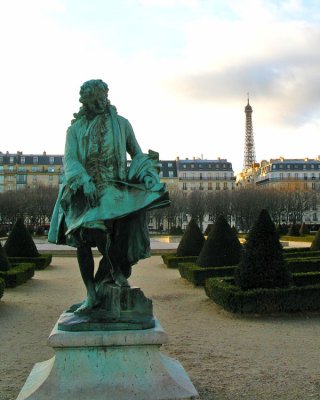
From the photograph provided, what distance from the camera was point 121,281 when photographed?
495 cm

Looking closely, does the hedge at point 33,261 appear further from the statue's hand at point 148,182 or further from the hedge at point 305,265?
the statue's hand at point 148,182

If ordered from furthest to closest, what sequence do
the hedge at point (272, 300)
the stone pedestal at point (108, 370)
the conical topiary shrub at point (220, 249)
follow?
the conical topiary shrub at point (220, 249)
the hedge at point (272, 300)
the stone pedestal at point (108, 370)

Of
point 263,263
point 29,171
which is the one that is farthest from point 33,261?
point 29,171

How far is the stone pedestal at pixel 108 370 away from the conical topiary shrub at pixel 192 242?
15822mm

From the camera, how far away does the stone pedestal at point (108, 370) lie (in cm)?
441

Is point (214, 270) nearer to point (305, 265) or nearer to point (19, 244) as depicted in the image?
point (305, 265)

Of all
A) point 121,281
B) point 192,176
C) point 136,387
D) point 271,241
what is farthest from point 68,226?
point 192,176

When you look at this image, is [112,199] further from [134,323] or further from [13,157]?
[13,157]

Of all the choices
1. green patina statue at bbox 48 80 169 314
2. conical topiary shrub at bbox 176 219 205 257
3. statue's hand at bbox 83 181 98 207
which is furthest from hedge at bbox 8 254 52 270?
statue's hand at bbox 83 181 98 207

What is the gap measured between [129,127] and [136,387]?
2.51 m

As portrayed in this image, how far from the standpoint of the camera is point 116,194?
487cm

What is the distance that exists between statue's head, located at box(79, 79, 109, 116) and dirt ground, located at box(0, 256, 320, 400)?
118 inches

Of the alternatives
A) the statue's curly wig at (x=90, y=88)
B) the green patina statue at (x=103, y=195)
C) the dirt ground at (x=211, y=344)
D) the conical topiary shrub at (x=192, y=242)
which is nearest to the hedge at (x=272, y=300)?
the dirt ground at (x=211, y=344)

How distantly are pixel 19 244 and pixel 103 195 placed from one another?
52.9ft
